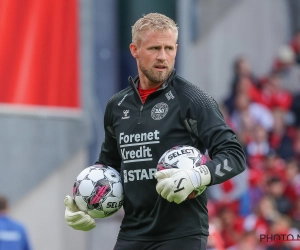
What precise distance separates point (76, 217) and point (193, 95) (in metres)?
1.01

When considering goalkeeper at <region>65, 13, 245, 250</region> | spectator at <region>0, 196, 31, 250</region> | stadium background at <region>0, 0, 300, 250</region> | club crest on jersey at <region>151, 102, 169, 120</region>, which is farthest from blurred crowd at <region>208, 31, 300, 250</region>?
club crest on jersey at <region>151, 102, 169, 120</region>

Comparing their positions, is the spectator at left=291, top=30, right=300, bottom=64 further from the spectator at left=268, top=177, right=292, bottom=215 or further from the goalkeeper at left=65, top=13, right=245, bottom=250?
the goalkeeper at left=65, top=13, right=245, bottom=250

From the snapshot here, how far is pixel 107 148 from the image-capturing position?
5.14m

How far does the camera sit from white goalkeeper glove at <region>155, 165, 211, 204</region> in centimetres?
428

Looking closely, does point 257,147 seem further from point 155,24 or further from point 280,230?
point 155,24

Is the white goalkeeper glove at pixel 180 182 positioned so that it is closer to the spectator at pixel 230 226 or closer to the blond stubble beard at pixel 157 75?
the blond stubble beard at pixel 157 75

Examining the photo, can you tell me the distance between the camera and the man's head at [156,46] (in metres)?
4.70

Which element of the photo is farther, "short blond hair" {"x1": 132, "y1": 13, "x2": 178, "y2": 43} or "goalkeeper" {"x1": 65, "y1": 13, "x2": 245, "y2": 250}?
"short blond hair" {"x1": 132, "y1": 13, "x2": 178, "y2": 43}

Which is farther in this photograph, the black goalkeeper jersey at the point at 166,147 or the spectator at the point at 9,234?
the spectator at the point at 9,234

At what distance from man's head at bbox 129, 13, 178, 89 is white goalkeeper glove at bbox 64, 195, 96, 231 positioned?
88 centimetres

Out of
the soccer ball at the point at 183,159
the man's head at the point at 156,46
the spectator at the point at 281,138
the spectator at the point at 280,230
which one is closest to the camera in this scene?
the soccer ball at the point at 183,159

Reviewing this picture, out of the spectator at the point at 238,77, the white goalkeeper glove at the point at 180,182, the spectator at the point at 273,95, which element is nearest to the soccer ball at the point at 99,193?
the white goalkeeper glove at the point at 180,182

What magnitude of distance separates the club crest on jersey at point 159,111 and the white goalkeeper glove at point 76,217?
2.41ft

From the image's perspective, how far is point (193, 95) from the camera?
4660 millimetres
